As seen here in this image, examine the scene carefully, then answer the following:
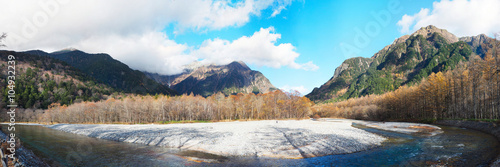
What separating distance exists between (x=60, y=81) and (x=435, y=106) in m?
290

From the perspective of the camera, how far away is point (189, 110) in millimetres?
93938

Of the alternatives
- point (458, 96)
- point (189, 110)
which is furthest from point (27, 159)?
point (458, 96)

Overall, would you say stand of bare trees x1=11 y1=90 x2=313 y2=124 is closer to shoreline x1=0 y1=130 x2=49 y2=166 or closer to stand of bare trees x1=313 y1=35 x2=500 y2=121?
stand of bare trees x1=313 y1=35 x2=500 y2=121

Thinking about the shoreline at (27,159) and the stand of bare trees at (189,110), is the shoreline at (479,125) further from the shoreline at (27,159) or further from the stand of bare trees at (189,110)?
the stand of bare trees at (189,110)

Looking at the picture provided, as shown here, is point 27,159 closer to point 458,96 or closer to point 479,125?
point 479,125

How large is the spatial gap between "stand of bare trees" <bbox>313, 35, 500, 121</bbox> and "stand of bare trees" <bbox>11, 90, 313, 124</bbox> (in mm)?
45201

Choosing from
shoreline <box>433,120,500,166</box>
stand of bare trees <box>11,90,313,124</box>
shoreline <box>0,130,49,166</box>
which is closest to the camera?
shoreline <box>0,130,49,166</box>

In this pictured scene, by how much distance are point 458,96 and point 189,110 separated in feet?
317

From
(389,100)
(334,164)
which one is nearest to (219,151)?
(334,164)

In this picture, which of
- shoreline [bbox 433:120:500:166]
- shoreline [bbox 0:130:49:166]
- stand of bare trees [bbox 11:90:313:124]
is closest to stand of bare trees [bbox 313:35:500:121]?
shoreline [bbox 433:120:500:166]

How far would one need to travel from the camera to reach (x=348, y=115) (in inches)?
5049

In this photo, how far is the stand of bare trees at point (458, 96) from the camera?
40.2 metres

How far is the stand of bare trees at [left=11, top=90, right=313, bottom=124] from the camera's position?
96.9m

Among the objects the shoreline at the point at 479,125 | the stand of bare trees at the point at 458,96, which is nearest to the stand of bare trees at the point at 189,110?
the stand of bare trees at the point at 458,96
